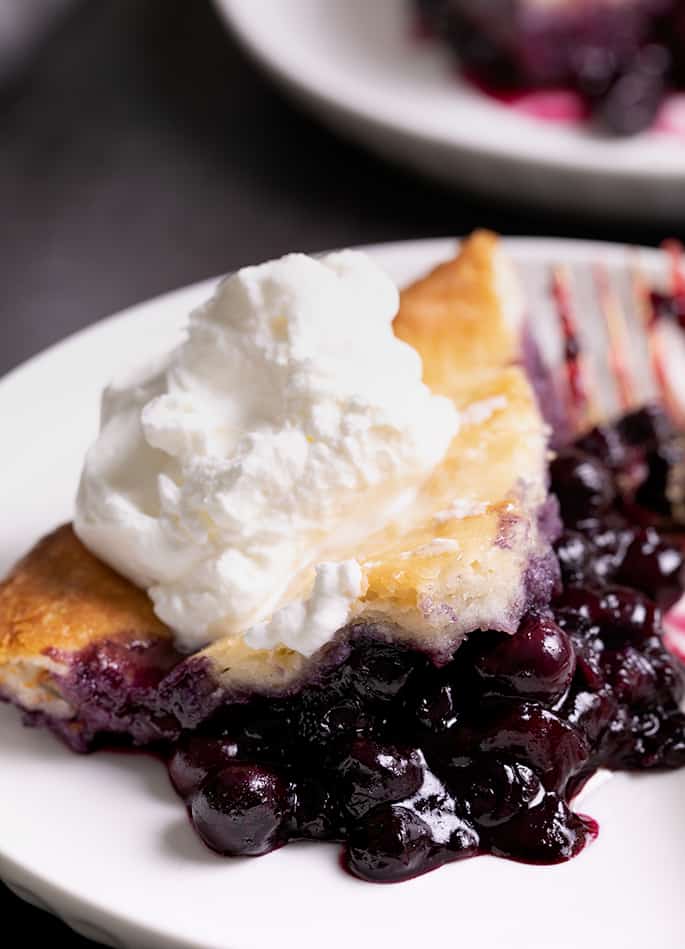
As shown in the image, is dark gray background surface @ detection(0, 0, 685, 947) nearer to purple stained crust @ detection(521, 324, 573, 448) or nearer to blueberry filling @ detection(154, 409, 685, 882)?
purple stained crust @ detection(521, 324, 573, 448)

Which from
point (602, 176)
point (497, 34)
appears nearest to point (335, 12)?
point (497, 34)

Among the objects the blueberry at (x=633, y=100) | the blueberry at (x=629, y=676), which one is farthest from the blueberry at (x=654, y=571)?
the blueberry at (x=633, y=100)

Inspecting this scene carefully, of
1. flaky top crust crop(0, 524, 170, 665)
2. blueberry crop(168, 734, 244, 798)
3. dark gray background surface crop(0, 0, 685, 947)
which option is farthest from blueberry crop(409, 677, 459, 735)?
dark gray background surface crop(0, 0, 685, 947)

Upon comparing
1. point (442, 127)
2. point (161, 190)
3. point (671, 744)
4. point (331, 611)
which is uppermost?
point (331, 611)

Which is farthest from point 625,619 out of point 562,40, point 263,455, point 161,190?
point 562,40

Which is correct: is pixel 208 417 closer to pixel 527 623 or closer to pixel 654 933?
pixel 527 623

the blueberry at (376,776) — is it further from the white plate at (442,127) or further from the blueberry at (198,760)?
the white plate at (442,127)

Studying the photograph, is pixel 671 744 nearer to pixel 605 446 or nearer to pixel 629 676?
pixel 629 676
